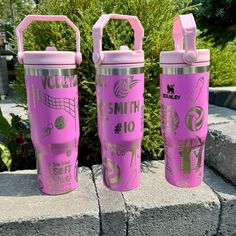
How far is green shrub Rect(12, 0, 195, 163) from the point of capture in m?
2.06

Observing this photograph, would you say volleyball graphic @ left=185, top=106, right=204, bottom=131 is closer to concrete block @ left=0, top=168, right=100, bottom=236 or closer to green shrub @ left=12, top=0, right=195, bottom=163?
Result: green shrub @ left=12, top=0, right=195, bottom=163

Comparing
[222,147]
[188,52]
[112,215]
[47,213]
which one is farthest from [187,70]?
[47,213]

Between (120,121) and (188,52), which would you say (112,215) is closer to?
(120,121)

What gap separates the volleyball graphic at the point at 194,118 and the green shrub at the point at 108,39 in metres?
0.46

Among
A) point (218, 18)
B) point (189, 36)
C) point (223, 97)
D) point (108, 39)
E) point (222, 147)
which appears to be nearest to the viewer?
point (189, 36)

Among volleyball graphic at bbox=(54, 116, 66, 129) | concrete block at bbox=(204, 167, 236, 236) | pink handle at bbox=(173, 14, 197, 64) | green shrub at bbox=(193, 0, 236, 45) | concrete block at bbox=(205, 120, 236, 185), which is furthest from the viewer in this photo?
green shrub at bbox=(193, 0, 236, 45)

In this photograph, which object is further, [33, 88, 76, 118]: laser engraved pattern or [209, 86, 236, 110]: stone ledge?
[209, 86, 236, 110]: stone ledge

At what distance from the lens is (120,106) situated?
158cm

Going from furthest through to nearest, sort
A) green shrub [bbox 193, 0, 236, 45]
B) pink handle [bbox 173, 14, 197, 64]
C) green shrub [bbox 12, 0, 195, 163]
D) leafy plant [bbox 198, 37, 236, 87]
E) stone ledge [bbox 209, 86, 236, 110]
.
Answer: leafy plant [bbox 198, 37, 236, 87] < stone ledge [bbox 209, 86, 236, 110] < green shrub [bbox 193, 0, 236, 45] < green shrub [bbox 12, 0, 195, 163] < pink handle [bbox 173, 14, 197, 64]

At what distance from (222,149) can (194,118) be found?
0.41 metres

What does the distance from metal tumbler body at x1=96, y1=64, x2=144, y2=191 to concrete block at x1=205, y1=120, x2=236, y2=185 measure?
59cm

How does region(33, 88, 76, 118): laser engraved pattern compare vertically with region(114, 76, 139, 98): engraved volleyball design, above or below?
below

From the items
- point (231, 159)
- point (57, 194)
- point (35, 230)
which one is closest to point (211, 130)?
point (231, 159)

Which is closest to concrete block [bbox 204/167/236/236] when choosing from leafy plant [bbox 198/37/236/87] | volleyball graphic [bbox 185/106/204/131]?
volleyball graphic [bbox 185/106/204/131]
